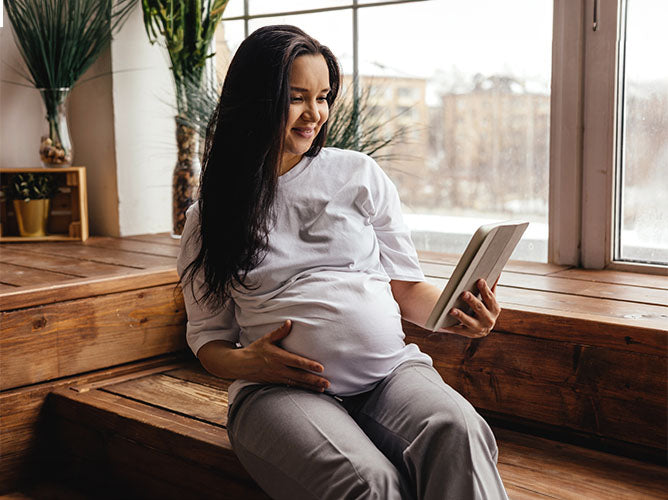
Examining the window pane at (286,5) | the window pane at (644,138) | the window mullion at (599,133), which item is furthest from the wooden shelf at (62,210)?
the window pane at (644,138)

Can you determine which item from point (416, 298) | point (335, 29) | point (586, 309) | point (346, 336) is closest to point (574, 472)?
point (586, 309)

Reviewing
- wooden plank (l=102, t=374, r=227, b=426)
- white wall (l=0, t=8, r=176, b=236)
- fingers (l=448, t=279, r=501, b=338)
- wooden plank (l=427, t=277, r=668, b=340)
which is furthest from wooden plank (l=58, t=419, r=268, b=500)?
white wall (l=0, t=8, r=176, b=236)

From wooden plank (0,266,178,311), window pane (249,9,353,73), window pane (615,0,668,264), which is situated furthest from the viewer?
window pane (249,9,353,73)

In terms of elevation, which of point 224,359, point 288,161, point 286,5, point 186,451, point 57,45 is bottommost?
point 186,451

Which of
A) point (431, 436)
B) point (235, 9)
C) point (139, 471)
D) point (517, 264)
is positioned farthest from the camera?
point (235, 9)

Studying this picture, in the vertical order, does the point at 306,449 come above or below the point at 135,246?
below

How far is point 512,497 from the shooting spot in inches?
60.1

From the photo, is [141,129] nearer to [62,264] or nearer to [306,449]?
[62,264]

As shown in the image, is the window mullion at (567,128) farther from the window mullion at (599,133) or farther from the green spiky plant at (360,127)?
the green spiky plant at (360,127)

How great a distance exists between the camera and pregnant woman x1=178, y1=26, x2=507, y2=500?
4.55 feet

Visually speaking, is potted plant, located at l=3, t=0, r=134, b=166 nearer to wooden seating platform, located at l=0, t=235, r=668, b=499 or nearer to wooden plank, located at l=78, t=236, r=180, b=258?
Answer: wooden plank, located at l=78, t=236, r=180, b=258

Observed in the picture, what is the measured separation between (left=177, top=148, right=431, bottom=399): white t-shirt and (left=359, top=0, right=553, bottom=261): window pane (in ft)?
3.22

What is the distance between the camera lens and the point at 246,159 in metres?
1.54

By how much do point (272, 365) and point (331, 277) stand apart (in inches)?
7.9
